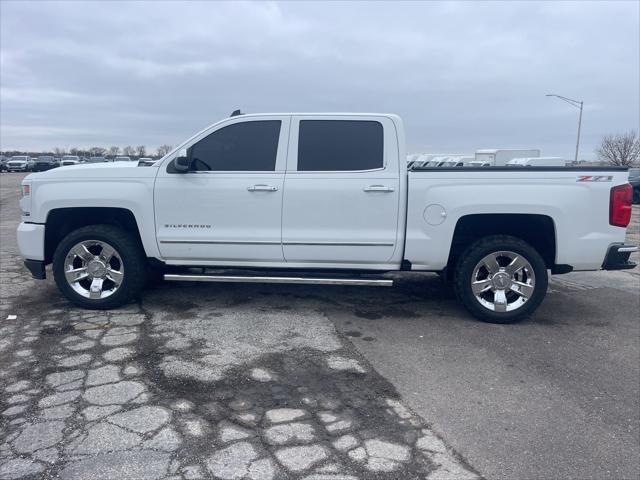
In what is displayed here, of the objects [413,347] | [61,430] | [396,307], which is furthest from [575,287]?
[61,430]

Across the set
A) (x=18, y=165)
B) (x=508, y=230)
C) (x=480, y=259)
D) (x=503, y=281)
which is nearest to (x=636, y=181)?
(x=508, y=230)

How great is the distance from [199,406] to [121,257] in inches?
102

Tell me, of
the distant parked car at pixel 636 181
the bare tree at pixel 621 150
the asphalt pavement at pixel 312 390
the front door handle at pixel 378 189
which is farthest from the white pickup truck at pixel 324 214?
the bare tree at pixel 621 150

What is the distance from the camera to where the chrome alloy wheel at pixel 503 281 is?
5.60 metres

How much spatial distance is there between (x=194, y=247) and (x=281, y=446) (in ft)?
9.76

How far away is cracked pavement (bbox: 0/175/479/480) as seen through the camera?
305cm

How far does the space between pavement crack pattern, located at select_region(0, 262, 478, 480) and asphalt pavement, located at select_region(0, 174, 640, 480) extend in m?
0.01

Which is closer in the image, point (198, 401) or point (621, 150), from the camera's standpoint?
point (198, 401)

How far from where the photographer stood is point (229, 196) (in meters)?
5.64

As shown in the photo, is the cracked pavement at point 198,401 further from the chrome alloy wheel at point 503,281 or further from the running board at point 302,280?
the chrome alloy wheel at point 503,281

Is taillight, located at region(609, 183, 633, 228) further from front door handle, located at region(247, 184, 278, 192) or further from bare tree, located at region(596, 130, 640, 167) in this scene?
bare tree, located at region(596, 130, 640, 167)

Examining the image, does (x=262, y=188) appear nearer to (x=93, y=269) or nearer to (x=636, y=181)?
(x=93, y=269)

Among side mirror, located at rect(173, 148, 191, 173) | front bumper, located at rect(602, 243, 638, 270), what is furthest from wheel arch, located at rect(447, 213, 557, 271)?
side mirror, located at rect(173, 148, 191, 173)

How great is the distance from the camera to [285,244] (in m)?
5.66
